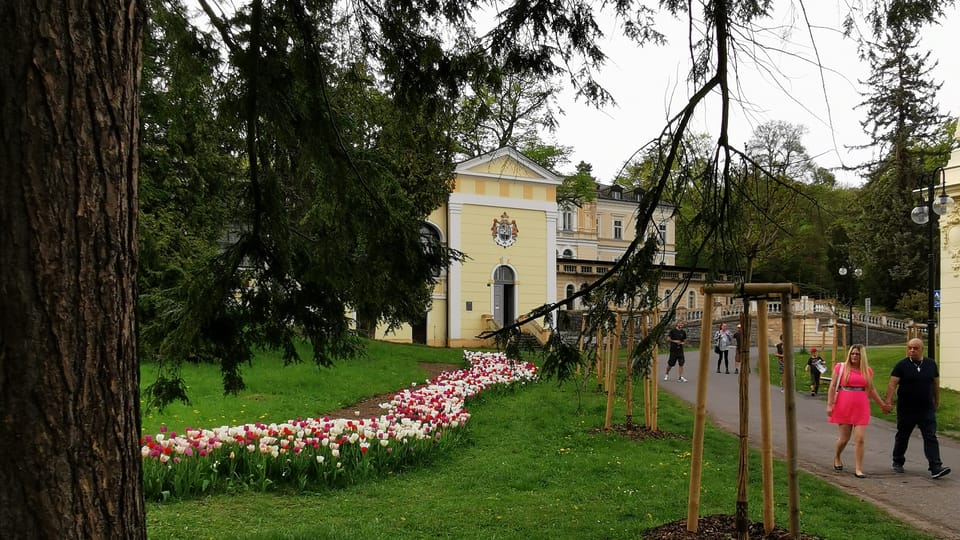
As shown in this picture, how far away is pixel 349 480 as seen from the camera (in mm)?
7410

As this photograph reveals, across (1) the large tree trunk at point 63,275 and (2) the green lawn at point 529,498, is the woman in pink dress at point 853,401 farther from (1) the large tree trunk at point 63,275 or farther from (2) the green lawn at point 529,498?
(1) the large tree trunk at point 63,275

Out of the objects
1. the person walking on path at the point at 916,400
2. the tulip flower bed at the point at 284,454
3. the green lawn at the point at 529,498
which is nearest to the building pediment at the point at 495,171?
the green lawn at the point at 529,498

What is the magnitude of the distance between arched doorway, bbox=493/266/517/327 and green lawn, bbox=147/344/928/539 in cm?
2055

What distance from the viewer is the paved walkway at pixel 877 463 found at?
22.8 feet

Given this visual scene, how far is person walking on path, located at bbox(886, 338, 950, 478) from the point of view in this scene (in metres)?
8.61

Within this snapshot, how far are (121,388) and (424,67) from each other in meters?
3.94

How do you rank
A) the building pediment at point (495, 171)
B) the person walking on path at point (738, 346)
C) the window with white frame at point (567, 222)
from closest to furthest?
the person walking on path at point (738, 346) → the building pediment at point (495, 171) → the window with white frame at point (567, 222)

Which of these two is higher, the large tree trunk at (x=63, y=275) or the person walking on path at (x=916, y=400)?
the large tree trunk at (x=63, y=275)

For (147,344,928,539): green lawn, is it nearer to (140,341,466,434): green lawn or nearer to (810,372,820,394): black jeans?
(140,341,466,434): green lawn

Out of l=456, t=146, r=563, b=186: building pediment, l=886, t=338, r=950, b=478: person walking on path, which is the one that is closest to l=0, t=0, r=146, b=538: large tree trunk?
l=886, t=338, r=950, b=478: person walking on path

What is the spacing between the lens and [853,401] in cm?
855

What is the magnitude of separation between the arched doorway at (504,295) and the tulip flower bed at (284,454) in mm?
22708

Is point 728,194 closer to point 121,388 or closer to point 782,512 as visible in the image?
point 782,512

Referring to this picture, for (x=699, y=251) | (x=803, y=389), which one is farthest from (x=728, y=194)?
(x=803, y=389)
